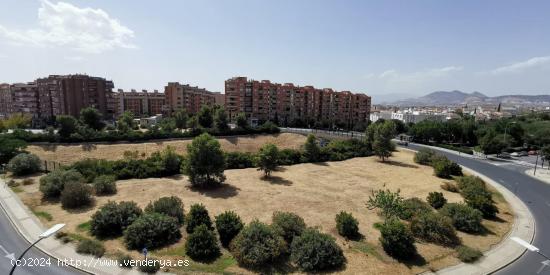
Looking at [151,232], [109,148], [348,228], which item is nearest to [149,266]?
[151,232]

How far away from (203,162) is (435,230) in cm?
2713

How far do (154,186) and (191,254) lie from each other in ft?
63.9

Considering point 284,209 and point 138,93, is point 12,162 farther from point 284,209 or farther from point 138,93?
point 138,93

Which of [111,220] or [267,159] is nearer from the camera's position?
[111,220]

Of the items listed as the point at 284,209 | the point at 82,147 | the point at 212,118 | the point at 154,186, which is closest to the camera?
the point at 284,209

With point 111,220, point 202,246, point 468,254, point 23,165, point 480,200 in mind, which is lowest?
point 468,254

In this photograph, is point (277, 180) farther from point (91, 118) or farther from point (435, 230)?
point (91, 118)

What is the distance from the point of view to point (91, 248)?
773 inches

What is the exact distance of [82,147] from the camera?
178 ft

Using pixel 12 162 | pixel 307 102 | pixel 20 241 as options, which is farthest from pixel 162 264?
pixel 307 102

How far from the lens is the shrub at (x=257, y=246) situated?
18.6m

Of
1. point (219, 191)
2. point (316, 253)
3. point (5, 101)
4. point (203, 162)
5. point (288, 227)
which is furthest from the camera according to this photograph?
point (5, 101)

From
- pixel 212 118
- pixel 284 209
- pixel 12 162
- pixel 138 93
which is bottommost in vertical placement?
pixel 284 209

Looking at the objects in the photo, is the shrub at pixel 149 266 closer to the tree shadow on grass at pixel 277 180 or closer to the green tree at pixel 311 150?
the tree shadow on grass at pixel 277 180
